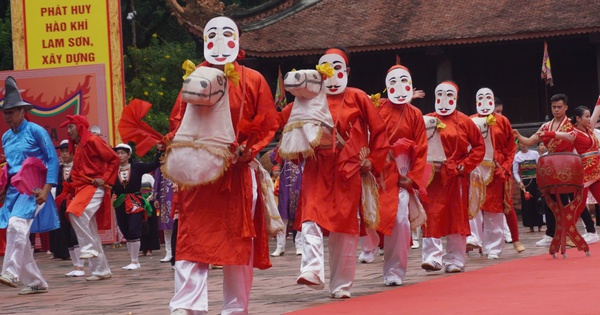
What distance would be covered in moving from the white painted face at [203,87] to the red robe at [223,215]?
0.90 ft

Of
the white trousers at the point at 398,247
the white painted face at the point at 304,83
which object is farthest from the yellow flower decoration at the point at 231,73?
the white trousers at the point at 398,247

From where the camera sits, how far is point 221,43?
7.79 meters

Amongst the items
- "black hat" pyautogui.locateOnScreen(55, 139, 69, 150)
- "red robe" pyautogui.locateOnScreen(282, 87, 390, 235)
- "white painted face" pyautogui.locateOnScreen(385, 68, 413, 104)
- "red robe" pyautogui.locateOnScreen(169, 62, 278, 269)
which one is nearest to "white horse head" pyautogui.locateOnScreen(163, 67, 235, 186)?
"red robe" pyautogui.locateOnScreen(169, 62, 278, 269)

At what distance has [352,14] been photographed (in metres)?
28.7

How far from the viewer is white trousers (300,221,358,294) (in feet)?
Answer: 29.3

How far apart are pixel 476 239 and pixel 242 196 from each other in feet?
22.1

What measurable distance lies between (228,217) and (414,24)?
66.9ft

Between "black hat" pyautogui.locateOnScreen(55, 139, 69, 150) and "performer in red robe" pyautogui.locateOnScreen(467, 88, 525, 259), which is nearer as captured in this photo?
"performer in red robe" pyautogui.locateOnScreen(467, 88, 525, 259)

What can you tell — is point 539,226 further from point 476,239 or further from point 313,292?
point 313,292

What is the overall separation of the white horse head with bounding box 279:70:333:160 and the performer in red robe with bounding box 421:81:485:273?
245 cm

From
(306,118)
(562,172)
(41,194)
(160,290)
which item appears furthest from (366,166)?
(41,194)

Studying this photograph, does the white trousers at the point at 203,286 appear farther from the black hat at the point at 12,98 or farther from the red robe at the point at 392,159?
the black hat at the point at 12,98

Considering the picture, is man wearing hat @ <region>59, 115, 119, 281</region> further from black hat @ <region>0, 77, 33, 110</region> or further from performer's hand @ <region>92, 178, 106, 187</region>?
black hat @ <region>0, 77, 33, 110</region>

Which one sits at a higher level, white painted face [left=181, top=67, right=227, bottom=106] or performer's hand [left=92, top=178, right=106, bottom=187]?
white painted face [left=181, top=67, right=227, bottom=106]
